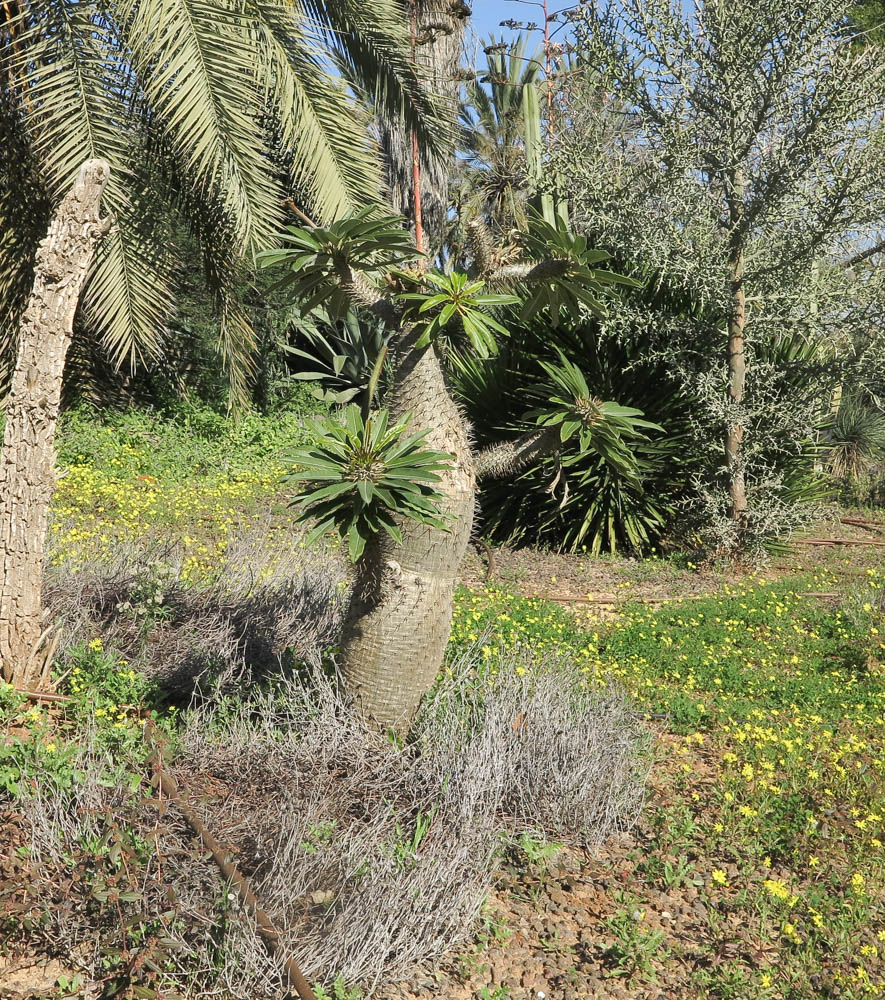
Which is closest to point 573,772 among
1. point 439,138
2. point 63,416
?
point 439,138

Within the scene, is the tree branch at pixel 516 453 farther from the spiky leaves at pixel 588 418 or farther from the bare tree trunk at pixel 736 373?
→ the bare tree trunk at pixel 736 373

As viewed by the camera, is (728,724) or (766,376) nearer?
(728,724)

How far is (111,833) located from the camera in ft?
8.84

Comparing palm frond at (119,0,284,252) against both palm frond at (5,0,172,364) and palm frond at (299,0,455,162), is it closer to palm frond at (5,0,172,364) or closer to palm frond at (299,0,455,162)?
palm frond at (5,0,172,364)

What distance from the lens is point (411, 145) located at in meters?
14.3

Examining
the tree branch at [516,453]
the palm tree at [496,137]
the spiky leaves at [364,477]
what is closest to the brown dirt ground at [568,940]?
the spiky leaves at [364,477]

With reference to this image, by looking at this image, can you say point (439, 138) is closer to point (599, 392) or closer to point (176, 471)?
point (599, 392)

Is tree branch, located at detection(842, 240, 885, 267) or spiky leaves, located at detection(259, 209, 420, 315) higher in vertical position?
tree branch, located at detection(842, 240, 885, 267)

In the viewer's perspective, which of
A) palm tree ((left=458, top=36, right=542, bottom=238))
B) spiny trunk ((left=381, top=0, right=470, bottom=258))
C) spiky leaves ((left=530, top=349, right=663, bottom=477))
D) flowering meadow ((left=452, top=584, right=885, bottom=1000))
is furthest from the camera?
palm tree ((left=458, top=36, right=542, bottom=238))

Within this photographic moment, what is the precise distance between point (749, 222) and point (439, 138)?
3.11 meters

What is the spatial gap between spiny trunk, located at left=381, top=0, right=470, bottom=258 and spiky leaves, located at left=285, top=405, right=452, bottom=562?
10050mm

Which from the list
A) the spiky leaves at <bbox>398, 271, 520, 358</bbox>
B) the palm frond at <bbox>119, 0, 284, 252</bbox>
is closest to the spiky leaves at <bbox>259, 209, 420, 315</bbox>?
the spiky leaves at <bbox>398, 271, 520, 358</bbox>

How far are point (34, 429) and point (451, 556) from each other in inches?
72.1

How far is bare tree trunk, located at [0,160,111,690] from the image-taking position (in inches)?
153
